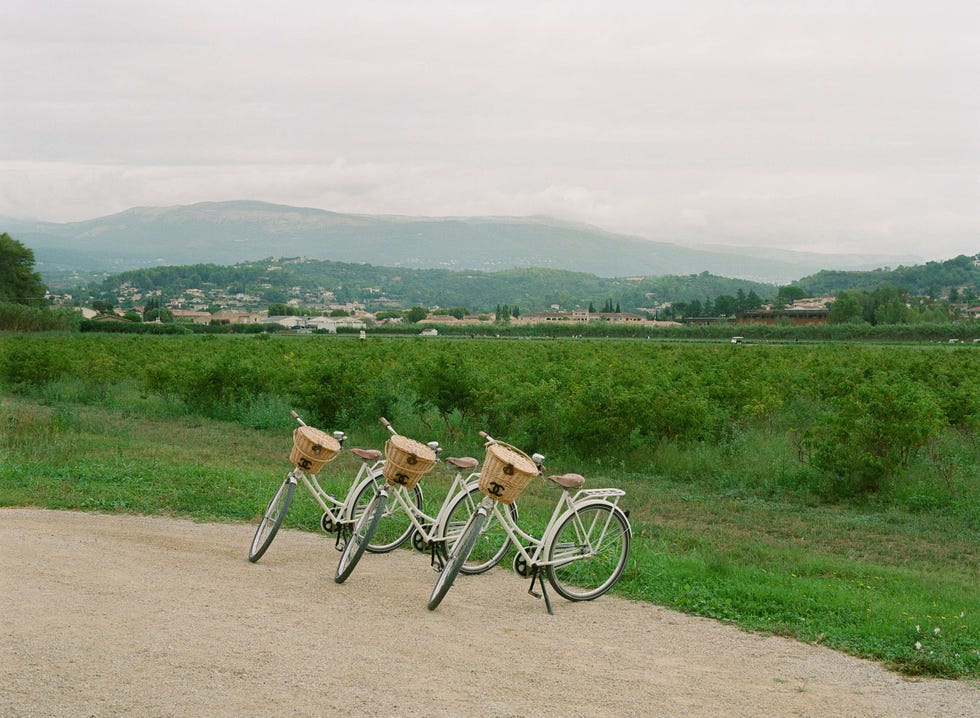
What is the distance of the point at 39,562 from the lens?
8.46 metres

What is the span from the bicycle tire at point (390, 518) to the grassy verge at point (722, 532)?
1225mm

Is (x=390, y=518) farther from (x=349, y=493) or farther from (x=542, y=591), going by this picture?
(x=542, y=591)

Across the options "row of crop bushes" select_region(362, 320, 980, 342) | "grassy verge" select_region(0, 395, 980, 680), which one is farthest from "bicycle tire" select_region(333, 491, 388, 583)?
"row of crop bushes" select_region(362, 320, 980, 342)

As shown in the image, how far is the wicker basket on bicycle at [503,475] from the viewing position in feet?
24.8

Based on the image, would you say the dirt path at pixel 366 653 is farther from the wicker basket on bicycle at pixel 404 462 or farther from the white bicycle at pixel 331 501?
the wicker basket on bicycle at pixel 404 462

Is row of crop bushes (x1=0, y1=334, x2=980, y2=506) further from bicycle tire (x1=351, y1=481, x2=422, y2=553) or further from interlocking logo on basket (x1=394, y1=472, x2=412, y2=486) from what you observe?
interlocking logo on basket (x1=394, y1=472, x2=412, y2=486)

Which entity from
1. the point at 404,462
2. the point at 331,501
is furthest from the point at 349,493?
the point at 404,462

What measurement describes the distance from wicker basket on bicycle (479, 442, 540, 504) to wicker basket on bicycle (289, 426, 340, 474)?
186 centimetres

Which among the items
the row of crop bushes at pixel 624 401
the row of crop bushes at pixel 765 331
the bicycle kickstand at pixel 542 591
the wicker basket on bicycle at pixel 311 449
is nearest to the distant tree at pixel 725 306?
the row of crop bushes at pixel 765 331

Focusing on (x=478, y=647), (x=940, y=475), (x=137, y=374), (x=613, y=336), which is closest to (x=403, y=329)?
(x=613, y=336)

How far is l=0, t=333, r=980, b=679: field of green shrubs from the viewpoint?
849 cm

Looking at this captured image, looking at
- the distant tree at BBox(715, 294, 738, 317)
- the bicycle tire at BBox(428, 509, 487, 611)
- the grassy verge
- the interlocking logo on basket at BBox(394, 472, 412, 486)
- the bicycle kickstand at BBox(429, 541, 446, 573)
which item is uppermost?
the distant tree at BBox(715, 294, 738, 317)

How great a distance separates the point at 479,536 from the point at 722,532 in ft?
14.9

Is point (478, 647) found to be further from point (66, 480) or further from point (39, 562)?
point (66, 480)
